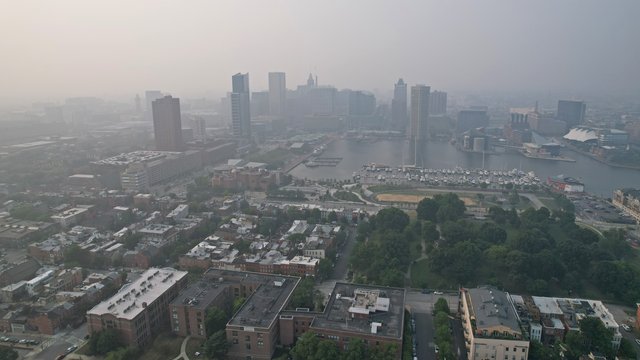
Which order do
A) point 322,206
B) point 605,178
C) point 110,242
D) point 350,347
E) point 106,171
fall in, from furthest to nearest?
1. point 605,178
2. point 106,171
3. point 322,206
4. point 110,242
5. point 350,347

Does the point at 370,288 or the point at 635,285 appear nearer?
the point at 370,288

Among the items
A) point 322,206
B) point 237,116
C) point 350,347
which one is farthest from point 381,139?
point 350,347

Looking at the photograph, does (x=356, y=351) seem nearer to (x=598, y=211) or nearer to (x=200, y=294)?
(x=200, y=294)

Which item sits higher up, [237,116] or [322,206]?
[237,116]

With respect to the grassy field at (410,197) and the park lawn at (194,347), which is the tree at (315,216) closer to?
the grassy field at (410,197)

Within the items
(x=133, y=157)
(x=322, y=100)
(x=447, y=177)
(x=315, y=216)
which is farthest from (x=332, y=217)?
(x=322, y=100)

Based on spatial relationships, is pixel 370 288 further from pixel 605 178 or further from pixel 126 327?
pixel 605 178

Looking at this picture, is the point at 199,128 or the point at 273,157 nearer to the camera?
the point at 273,157
